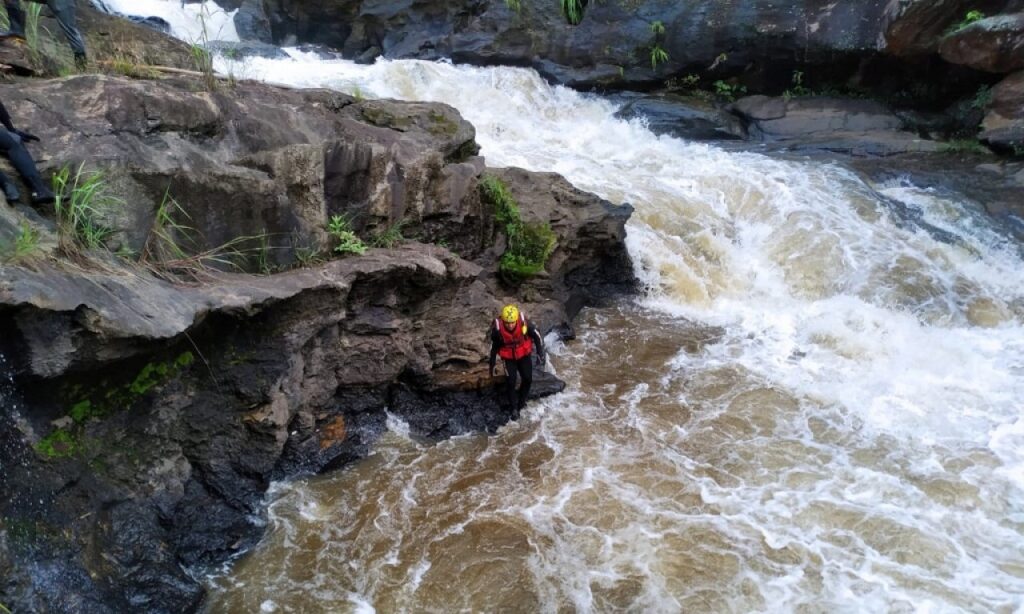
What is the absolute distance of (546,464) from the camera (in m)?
6.71

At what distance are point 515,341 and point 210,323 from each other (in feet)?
9.72

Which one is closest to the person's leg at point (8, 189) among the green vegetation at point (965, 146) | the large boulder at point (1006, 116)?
the green vegetation at point (965, 146)

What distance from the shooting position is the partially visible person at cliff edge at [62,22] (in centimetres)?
582

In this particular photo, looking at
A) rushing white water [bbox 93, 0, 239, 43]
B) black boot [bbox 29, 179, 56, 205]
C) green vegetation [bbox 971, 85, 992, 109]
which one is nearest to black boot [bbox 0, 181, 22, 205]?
black boot [bbox 29, 179, 56, 205]

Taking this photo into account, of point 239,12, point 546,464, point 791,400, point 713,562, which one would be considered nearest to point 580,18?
point 239,12

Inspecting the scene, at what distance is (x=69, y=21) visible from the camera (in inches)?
244

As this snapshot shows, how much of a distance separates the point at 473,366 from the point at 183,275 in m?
3.11

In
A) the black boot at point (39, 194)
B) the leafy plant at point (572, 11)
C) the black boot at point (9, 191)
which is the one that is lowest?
the black boot at point (39, 194)

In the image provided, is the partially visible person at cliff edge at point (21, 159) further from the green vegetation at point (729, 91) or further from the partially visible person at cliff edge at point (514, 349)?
the green vegetation at point (729, 91)

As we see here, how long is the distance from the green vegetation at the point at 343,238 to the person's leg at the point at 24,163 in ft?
8.10

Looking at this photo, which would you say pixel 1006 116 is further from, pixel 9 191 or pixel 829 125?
pixel 9 191

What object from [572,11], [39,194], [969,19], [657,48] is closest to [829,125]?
[969,19]

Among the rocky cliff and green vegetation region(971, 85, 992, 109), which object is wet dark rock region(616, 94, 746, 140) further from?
the rocky cliff

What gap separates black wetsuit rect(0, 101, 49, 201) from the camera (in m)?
4.77
